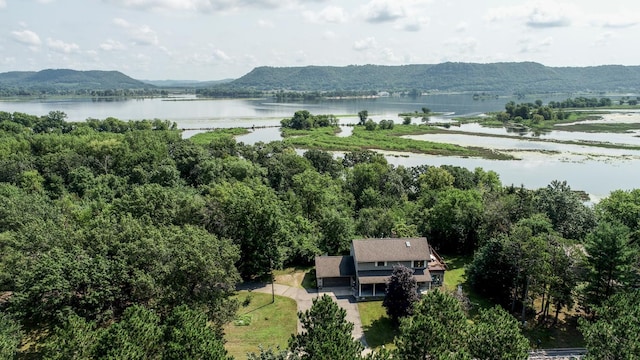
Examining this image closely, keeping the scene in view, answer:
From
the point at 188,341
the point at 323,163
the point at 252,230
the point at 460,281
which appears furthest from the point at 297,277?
the point at 323,163

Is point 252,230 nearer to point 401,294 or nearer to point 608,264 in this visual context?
point 401,294

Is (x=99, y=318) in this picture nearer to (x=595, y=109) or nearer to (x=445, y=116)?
(x=445, y=116)

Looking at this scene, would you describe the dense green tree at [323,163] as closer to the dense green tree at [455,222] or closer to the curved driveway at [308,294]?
the dense green tree at [455,222]

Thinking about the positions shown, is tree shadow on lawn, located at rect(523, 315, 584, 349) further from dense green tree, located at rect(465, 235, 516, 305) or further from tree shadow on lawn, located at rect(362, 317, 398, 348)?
tree shadow on lawn, located at rect(362, 317, 398, 348)

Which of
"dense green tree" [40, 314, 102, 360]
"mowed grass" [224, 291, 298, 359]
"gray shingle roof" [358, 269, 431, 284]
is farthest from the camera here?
"gray shingle roof" [358, 269, 431, 284]

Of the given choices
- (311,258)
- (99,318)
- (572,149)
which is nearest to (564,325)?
(311,258)

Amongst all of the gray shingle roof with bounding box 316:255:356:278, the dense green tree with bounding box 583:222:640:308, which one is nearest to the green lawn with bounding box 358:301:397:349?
the gray shingle roof with bounding box 316:255:356:278
